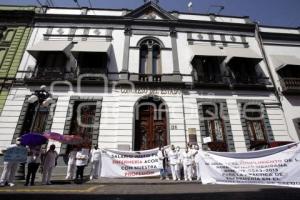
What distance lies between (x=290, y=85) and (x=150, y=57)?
422 inches

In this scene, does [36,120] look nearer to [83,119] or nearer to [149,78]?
[83,119]

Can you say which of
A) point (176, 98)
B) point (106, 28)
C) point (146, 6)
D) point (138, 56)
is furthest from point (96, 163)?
point (146, 6)

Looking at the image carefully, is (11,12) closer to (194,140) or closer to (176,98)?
(176,98)

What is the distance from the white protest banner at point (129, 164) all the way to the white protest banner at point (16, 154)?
3348 millimetres

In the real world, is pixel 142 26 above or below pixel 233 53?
above

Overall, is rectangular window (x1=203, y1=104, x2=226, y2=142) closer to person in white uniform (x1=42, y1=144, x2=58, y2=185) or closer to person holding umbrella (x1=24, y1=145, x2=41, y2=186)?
person in white uniform (x1=42, y1=144, x2=58, y2=185)

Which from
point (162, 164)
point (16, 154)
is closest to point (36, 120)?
point (16, 154)

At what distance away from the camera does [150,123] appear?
14.8 m

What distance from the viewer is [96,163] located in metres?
10.4

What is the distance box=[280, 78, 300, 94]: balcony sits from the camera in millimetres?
15883

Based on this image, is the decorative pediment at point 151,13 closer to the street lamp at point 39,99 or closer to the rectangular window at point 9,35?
the rectangular window at point 9,35

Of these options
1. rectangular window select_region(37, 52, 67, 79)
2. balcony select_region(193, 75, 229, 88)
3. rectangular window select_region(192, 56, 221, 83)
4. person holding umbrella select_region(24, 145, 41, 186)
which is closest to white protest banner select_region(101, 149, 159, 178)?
person holding umbrella select_region(24, 145, 41, 186)

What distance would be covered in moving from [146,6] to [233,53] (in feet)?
27.9

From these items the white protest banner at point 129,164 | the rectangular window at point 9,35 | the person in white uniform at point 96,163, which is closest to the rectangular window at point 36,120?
the person in white uniform at point 96,163
